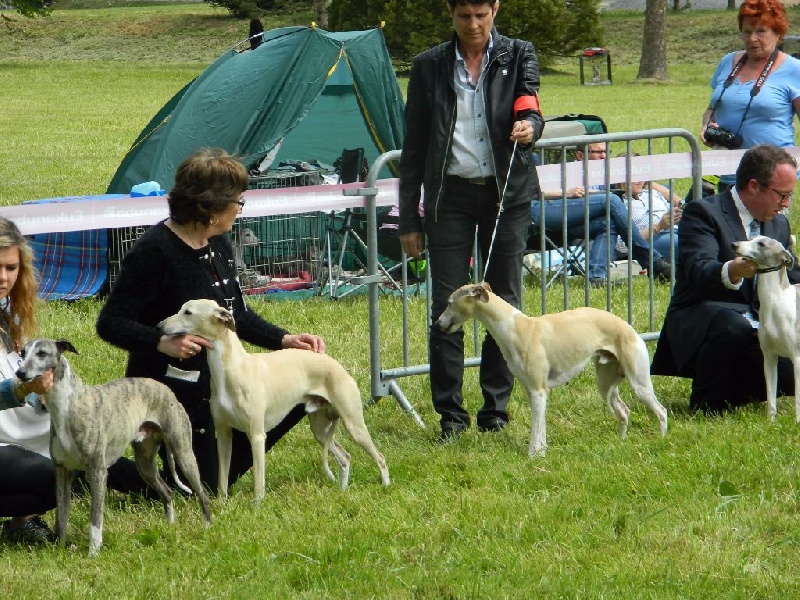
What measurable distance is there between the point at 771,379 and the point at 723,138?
318cm

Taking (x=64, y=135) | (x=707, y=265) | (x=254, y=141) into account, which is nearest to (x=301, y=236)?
(x=254, y=141)

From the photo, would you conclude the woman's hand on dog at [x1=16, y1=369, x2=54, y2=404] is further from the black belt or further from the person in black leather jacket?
the black belt

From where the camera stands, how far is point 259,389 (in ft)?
14.8

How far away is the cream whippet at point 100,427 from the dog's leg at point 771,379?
2.75 metres

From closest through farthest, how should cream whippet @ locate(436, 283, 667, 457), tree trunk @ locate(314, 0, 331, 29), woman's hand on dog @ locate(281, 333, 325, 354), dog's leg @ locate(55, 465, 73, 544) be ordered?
dog's leg @ locate(55, 465, 73, 544), woman's hand on dog @ locate(281, 333, 325, 354), cream whippet @ locate(436, 283, 667, 457), tree trunk @ locate(314, 0, 331, 29)

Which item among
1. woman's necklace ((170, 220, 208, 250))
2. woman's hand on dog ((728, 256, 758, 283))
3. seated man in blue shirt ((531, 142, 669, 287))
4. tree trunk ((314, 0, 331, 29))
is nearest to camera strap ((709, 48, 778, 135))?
seated man in blue shirt ((531, 142, 669, 287))

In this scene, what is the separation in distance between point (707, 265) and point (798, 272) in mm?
550

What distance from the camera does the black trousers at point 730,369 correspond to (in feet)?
18.8

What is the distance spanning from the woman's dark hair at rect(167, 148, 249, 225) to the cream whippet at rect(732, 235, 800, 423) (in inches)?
91.3

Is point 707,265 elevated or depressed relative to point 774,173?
depressed

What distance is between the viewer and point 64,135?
2169 cm

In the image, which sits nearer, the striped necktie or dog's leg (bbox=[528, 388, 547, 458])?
dog's leg (bbox=[528, 388, 547, 458])

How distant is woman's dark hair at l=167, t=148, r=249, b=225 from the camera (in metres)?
4.57

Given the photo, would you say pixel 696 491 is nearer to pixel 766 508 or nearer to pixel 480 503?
pixel 766 508
